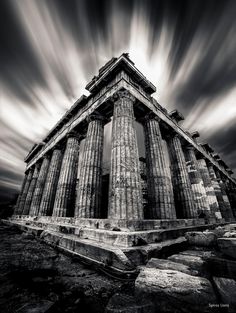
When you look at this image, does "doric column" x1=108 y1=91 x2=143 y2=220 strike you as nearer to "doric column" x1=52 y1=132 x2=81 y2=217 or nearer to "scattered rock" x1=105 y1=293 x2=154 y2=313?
"scattered rock" x1=105 y1=293 x2=154 y2=313

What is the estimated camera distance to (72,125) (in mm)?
11852

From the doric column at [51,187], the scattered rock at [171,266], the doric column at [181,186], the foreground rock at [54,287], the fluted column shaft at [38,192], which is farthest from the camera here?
the fluted column shaft at [38,192]

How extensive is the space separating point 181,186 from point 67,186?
8.25m

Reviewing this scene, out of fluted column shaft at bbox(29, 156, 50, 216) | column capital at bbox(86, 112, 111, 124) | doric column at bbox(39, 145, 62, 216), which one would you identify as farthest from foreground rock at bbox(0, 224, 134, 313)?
fluted column shaft at bbox(29, 156, 50, 216)

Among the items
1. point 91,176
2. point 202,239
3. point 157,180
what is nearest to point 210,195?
point 157,180

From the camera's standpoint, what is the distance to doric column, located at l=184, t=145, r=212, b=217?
439 inches

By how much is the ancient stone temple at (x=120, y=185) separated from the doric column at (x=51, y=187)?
8cm

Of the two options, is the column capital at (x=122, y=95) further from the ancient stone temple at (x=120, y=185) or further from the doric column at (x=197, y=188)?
the doric column at (x=197, y=188)

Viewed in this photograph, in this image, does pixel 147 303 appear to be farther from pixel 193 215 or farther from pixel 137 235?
pixel 193 215

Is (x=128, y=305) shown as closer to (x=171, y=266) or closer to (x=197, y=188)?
(x=171, y=266)

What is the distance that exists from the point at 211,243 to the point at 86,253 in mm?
3155

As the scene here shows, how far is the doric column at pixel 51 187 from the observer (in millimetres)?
11618

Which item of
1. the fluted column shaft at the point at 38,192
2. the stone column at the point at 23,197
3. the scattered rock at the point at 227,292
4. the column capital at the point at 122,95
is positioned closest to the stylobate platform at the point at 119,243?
the scattered rock at the point at 227,292

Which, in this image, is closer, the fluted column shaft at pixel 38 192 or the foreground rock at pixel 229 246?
the foreground rock at pixel 229 246
